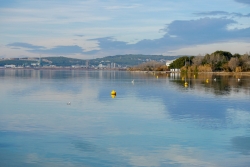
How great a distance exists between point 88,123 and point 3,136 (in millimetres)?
3572

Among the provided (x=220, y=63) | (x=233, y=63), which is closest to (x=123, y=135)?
(x=233, y=63)

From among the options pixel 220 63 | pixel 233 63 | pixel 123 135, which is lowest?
pixel 123 135

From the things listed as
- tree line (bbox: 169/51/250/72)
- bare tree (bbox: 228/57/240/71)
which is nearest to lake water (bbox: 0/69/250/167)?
bare tree (bbox: 228/57/240/71)

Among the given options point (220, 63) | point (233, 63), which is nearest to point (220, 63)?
point (220, 63)

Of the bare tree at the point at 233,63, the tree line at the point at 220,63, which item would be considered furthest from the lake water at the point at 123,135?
the tree line at the point at 220,63

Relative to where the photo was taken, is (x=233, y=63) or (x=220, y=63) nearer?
(x=233, y=63)

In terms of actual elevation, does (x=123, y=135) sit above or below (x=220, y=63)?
below

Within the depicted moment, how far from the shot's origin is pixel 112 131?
45.9 feet

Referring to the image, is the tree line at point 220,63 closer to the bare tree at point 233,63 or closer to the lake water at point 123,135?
the bare tree at point 233,63

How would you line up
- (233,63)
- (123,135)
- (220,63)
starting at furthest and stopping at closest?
(220,63) < (233,63) < (123,135)

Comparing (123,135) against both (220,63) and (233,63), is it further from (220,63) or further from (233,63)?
(220,63)

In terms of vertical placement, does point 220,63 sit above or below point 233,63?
above

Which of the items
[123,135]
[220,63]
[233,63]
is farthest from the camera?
[220,63]

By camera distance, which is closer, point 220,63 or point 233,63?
point 233,63
